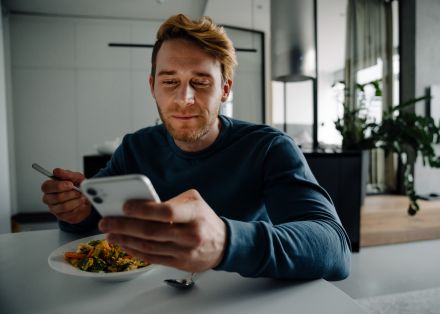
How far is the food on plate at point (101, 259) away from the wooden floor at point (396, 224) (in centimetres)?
282

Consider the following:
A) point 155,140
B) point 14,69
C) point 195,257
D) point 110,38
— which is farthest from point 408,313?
point 14,69

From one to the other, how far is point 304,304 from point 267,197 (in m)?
0.42

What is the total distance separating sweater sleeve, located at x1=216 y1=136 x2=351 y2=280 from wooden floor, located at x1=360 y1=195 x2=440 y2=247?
2.51 meters

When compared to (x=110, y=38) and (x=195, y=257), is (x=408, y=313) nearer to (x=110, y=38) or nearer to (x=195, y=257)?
(x=195, y=257)

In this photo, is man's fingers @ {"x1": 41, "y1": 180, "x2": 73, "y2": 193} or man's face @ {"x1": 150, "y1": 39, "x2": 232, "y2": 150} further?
man's face @ {"x1": 150, "y1": 39, "x2": 232, "y2": 150}

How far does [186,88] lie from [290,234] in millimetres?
501

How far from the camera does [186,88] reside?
965mm

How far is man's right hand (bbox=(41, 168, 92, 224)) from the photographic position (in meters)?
0.87

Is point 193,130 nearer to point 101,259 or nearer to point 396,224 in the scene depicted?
point 101,259

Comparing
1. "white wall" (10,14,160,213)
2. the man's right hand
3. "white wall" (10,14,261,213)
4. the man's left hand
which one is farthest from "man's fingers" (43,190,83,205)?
"white wall" (10,14,160,213)

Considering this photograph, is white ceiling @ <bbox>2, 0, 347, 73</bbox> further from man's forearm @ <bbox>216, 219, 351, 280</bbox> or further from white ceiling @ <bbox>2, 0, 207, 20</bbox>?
man's forearm @ <bbox>216, 219, 351, 280</bbox>

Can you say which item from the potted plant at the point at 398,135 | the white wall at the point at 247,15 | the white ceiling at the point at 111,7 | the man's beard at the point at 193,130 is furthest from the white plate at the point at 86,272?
the white ceiling at the point at 111,7

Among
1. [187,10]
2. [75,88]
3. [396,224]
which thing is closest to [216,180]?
[396,224]

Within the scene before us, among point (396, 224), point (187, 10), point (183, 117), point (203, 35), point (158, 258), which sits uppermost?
point (187, 10)
